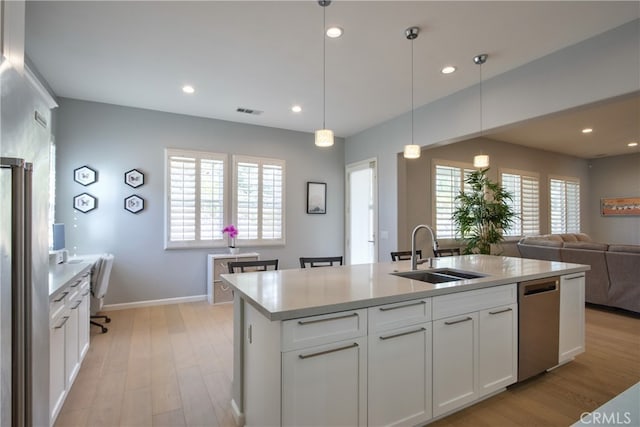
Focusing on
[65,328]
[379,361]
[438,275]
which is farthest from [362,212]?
[65,328]

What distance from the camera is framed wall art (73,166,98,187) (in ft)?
14.4

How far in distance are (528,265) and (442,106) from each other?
2414 mm


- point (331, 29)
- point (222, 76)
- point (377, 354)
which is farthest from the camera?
point (222, 76)

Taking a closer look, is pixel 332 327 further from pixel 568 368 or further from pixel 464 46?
pixel 464 46

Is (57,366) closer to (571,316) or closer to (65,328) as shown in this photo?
(65,328)

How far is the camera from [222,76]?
3.71 m

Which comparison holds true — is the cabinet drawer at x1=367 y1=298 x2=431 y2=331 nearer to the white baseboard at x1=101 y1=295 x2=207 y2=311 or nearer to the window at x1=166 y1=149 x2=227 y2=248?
the window at x1=166 y1=149 x2=227 y2=248

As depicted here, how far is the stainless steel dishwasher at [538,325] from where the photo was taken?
249 centimetres

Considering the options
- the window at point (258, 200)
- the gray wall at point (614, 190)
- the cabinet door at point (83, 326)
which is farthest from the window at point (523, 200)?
the cabinet door at point (83, 326)

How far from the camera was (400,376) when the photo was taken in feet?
6.13

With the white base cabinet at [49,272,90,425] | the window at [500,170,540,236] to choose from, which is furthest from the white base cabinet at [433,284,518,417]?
the window at [500,170,540,236]

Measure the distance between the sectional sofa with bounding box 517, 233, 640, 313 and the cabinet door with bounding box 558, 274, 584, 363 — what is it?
6.86 feet

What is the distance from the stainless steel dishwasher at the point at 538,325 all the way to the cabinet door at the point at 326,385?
1518 millimetres

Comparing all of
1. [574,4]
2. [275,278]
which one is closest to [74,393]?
[275,278]
